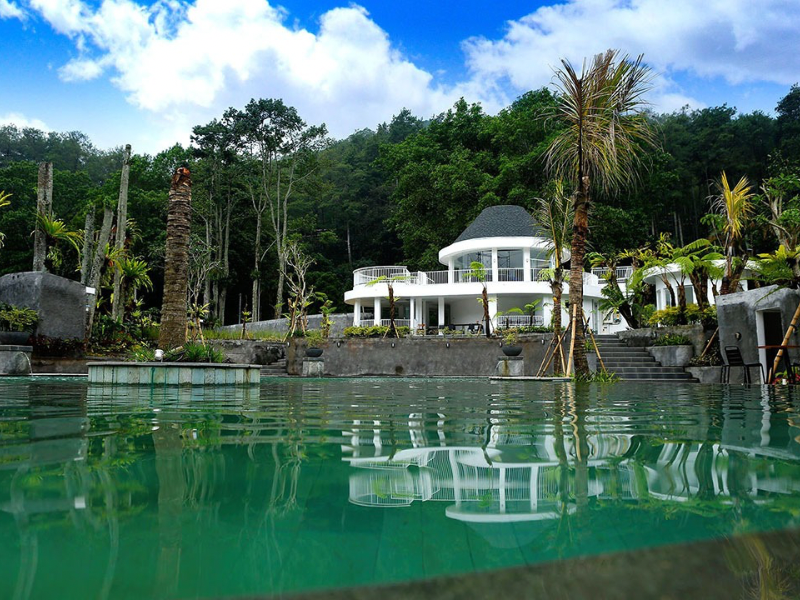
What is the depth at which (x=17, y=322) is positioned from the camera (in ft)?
52.2

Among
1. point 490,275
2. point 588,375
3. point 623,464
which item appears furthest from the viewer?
point 490,275

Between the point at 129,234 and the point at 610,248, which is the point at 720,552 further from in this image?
the point at 610,248

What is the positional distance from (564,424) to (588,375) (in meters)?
9.53

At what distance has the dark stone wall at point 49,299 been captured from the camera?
54.9ft

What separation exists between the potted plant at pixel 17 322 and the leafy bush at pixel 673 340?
60.3ft

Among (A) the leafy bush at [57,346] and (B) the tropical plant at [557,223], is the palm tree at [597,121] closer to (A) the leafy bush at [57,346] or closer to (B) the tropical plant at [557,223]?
(B) the tropical plant at [557,223]

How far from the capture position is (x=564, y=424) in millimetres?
3693

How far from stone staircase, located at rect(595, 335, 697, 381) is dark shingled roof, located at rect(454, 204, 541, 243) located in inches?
464

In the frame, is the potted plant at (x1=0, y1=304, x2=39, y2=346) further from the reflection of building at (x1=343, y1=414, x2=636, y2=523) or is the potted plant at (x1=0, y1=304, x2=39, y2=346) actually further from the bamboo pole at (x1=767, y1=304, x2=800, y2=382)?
the bamboo pole at (x1=767, y1=304, x2=800, y2=382)

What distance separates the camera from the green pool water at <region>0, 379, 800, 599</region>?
1.09 m

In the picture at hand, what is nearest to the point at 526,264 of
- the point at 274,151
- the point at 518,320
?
the point at 518,320

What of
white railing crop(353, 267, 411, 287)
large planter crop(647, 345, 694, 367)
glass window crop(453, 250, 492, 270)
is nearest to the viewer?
large planter crop(647, 345, 694, 367)

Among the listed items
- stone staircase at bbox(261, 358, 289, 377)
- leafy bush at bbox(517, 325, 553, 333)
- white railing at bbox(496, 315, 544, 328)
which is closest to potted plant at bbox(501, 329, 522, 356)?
leafy bush at bbox(517, 325, 553, 333)

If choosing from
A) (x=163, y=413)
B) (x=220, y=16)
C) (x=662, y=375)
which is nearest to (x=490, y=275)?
(x=662, y=375)
